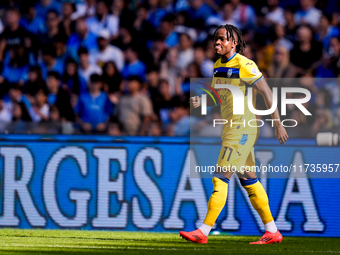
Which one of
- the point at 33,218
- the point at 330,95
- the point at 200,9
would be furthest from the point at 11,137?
the point at 200,9

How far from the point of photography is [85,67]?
31.7ft

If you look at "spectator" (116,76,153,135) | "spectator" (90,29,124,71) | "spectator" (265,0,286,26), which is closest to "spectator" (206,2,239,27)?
"spectator" (265,0,286,26)

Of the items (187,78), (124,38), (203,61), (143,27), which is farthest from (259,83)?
(143,27)

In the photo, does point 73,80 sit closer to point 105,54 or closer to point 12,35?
point 105,54

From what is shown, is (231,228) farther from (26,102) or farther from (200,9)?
(200,9)

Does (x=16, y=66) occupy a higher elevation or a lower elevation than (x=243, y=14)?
lower

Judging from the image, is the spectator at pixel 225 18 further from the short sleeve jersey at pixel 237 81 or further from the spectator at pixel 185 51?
the short sleeve jersey at pixel 237 81

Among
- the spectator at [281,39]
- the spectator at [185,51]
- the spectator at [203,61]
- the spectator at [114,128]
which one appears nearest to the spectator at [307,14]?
the spectator at [281,39]

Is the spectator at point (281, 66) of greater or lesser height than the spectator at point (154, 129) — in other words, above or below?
above

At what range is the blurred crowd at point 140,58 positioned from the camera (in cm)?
743

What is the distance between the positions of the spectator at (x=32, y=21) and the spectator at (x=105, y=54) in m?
1.57

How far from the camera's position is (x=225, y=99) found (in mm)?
5676

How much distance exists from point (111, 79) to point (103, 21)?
6.45 feet

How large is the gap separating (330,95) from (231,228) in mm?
2218
